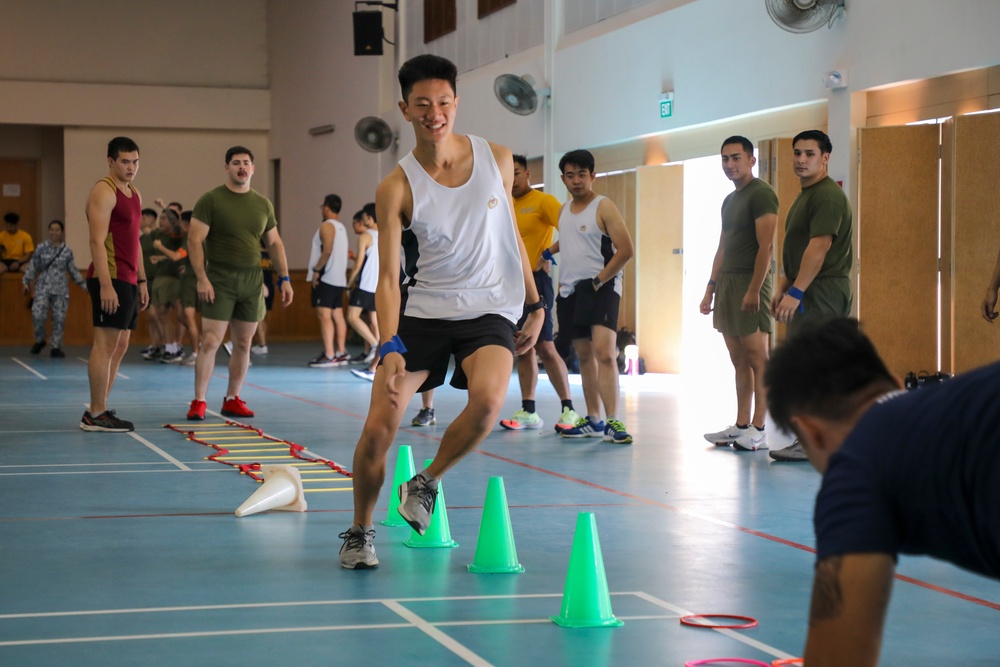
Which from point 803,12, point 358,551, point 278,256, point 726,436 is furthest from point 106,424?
point 803,12

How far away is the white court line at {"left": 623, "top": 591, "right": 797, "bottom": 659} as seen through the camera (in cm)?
338

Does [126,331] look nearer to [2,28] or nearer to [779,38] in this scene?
[779,38]

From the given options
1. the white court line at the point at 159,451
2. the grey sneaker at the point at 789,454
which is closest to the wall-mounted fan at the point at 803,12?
the grey sneaker at the point at 789,454

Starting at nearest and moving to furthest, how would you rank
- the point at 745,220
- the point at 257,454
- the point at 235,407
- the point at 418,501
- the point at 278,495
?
the point at 418,501 → the point at 278,495 → the point at 257,454 → the point at 745,220 → the point at 235,407

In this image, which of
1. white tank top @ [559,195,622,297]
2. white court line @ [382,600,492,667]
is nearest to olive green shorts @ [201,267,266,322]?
white tank top @ [559,195,622,297]

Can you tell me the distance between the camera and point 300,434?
8242 millimetres

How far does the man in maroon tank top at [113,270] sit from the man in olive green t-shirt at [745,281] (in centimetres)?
358

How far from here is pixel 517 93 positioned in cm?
1565

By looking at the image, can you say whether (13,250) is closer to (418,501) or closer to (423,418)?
(423,418)

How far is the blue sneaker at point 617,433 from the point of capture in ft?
25.7

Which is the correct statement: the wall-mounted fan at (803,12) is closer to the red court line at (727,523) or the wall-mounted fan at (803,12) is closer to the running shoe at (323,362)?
the red court line at (727,523)

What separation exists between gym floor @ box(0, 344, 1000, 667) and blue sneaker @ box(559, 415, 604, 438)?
0.19m

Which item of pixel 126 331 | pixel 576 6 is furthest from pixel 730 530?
pixel 576 6

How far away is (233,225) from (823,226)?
3974mm
